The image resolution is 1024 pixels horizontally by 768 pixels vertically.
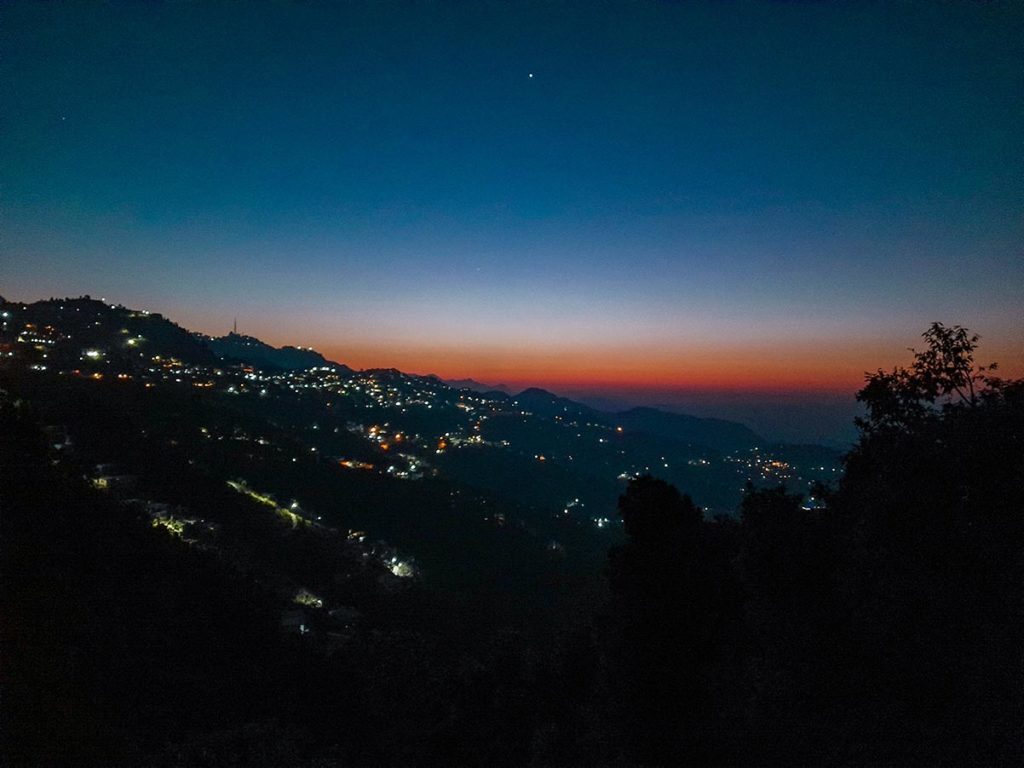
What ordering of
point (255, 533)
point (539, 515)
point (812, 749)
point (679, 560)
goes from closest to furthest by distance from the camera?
point (812, 749) < point (679, 560) < point (255, 533) < point (539, 515)

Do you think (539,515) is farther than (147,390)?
Yes

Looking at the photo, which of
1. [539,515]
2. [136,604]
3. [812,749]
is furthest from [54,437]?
[539,515]

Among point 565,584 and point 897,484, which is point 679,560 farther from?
point 565,584

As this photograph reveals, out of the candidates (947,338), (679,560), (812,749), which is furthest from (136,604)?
(947,338)

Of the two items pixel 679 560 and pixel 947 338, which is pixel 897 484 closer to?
pixel 947 338

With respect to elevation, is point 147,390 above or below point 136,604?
above

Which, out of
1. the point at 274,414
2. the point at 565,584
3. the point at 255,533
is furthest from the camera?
the point at 274,414

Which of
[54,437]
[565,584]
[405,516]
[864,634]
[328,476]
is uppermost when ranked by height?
[864,634]
